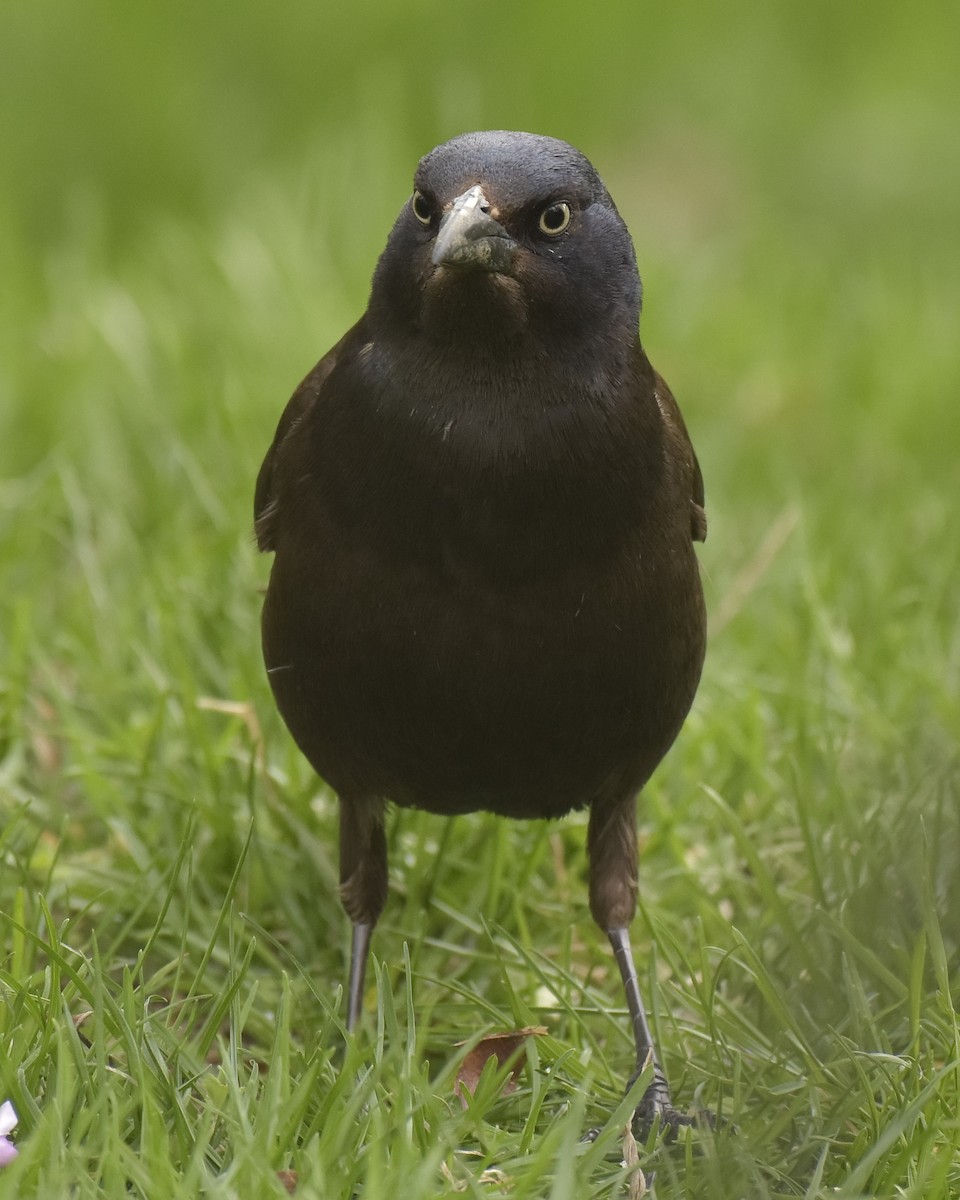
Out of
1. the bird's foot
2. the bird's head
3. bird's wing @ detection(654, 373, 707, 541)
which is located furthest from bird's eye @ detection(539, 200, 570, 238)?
the bird's foot

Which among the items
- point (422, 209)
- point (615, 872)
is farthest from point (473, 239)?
point (615, 872)

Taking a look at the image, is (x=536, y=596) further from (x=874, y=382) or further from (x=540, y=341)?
(x=874, y=382)

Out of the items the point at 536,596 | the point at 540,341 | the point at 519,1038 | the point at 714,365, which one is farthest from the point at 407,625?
the point at 714,365

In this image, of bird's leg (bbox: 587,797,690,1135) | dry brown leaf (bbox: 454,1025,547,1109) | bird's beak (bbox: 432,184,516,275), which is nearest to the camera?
bird's beak (bbox: 432,184,516,275)

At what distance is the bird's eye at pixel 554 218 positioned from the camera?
4.03 metres

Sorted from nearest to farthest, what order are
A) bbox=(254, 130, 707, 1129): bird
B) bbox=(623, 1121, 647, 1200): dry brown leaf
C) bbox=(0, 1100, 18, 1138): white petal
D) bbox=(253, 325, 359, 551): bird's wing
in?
bbox=(0, 1100, 18, 1138): white petal < bbox=(623, 1121, 647, 1200): dry brown leaf < bbox=(254, 130, 707, 1129): bird < bbox=(253, 325, 359, 551): bird's wing

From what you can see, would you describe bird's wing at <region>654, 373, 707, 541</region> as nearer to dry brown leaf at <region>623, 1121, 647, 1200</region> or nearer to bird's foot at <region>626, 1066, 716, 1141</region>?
bird's foot at <region>626, 1066, 716, 1141</region>

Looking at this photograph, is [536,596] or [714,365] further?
[714,365]

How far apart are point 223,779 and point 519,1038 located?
116 cm

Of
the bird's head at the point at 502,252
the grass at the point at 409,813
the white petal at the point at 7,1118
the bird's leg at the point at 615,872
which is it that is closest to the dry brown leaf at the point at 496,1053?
the grass at the point at 409,813

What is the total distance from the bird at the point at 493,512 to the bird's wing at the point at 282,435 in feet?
0.26

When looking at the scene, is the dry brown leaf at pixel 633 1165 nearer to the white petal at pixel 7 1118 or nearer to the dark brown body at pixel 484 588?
the dark brown body at pixel 484 588

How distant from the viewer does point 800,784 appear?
4.82 metres

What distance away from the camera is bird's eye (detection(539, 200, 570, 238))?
159 inches
